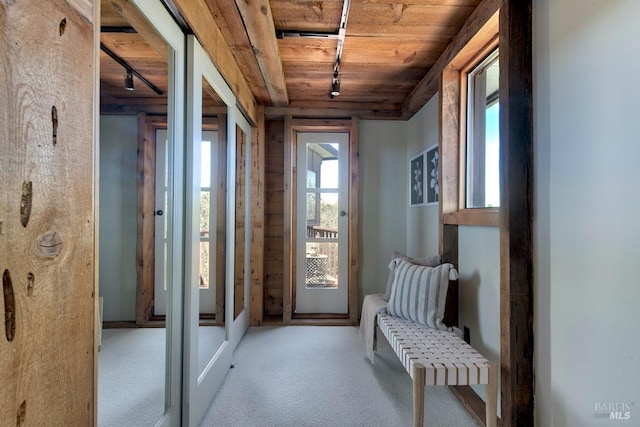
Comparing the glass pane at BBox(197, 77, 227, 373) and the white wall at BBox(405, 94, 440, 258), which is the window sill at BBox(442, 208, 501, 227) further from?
the glass pane at BBox(197, 77, 227, 373)

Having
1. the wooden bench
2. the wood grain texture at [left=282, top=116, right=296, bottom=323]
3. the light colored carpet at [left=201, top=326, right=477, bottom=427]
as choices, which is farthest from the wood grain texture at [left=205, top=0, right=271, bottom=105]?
the light colored carpet at [left=201, top=326, right=477, bottom=427]

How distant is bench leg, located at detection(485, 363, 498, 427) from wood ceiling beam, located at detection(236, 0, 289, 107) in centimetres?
214

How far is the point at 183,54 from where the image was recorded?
56.5 inches

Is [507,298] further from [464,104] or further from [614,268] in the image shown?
[464,104]

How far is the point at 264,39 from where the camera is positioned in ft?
5.73

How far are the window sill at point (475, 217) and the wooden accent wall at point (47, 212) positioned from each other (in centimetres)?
171

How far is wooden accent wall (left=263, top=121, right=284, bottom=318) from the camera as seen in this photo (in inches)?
125

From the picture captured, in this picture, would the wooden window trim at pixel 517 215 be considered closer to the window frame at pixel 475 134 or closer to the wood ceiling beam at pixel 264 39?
the window frame at pixel 475 134

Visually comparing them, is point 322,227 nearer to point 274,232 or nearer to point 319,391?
point 274,232

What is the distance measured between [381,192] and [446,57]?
1455 millimetres

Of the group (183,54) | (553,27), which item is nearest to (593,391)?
(553,27)

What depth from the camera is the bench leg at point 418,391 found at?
4.44ft

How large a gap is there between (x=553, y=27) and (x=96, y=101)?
1.73 m

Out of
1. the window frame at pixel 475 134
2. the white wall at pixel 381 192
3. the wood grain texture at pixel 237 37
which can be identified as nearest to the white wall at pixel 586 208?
the window frame at pixel 475 134
